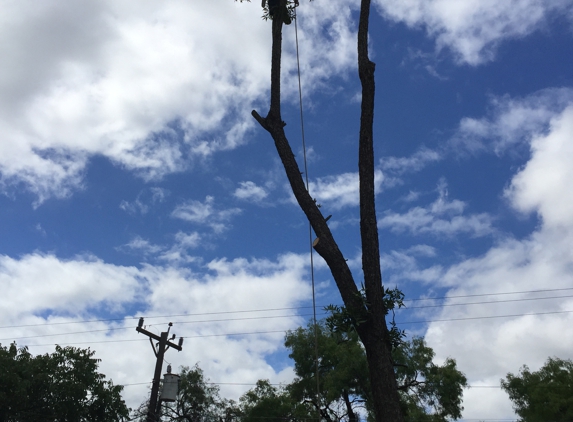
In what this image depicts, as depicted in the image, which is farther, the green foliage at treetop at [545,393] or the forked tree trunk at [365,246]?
the green foliage at treetop at [545,393]

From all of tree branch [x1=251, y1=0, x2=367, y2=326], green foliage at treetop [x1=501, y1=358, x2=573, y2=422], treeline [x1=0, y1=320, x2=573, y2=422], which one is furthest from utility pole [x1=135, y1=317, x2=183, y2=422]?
green foliage at treetop [x1=501, y1=358, x2=573, y2=422]

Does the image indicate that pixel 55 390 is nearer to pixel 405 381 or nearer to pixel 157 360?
pixel 157 360

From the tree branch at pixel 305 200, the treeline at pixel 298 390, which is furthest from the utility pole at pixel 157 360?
the tree branch at pixel 305 200

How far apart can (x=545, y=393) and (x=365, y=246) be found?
23426mm

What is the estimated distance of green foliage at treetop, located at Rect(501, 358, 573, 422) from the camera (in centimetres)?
2398

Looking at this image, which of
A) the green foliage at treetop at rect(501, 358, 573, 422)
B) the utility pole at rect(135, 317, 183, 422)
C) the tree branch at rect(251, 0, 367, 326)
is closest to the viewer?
the tree branch at rect(251, 0, 367, 326)

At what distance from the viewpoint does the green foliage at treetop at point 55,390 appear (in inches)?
784

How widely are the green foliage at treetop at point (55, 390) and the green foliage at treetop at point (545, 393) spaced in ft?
62.5

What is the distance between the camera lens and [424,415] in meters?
23.8

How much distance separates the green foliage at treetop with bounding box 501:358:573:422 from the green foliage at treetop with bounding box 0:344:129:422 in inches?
750

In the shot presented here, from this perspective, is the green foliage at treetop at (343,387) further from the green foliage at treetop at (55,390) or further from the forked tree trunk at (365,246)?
the forked tree trunk at (365,246)

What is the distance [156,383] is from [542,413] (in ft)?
60.3

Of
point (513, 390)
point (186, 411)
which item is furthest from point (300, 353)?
point (513, 390)

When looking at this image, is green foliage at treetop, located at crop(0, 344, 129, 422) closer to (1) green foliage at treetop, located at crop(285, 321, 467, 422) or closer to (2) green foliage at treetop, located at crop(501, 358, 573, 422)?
(1) green foliage at treetop, located at crop(285, 321, 467, 422)
